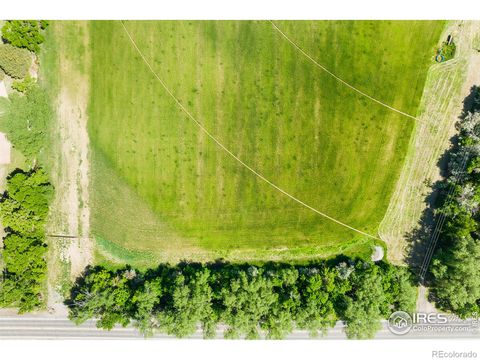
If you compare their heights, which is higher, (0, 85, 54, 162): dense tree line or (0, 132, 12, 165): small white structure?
(0, 85, 54, 162): dense tree line

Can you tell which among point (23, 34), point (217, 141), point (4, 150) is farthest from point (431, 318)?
point (23, 34)

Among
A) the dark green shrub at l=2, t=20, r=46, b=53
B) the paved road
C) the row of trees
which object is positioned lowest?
the paved road

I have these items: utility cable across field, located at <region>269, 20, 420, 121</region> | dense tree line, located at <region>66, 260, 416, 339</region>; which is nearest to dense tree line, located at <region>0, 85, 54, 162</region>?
dense tree line, located at <region>66, 260, 416, 339</region>

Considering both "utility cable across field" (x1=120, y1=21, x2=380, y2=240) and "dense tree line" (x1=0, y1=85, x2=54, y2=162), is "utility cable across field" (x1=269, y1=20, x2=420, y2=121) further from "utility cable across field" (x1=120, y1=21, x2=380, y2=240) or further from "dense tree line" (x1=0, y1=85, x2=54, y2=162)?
"dense tree line" (x1=0, y1=85, x2=54, y2=162)

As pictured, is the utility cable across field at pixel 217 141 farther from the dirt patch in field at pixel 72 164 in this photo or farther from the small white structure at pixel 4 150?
the small white structure at pixel 4 150

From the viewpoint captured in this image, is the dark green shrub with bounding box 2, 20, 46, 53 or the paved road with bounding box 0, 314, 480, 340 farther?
the paved road with bounding box 0, 314, 480, 340

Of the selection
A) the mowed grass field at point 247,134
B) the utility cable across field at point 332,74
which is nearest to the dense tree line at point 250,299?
the mowed grass field at point 247,134

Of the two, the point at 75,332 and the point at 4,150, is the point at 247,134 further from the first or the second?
the point at 75,332
